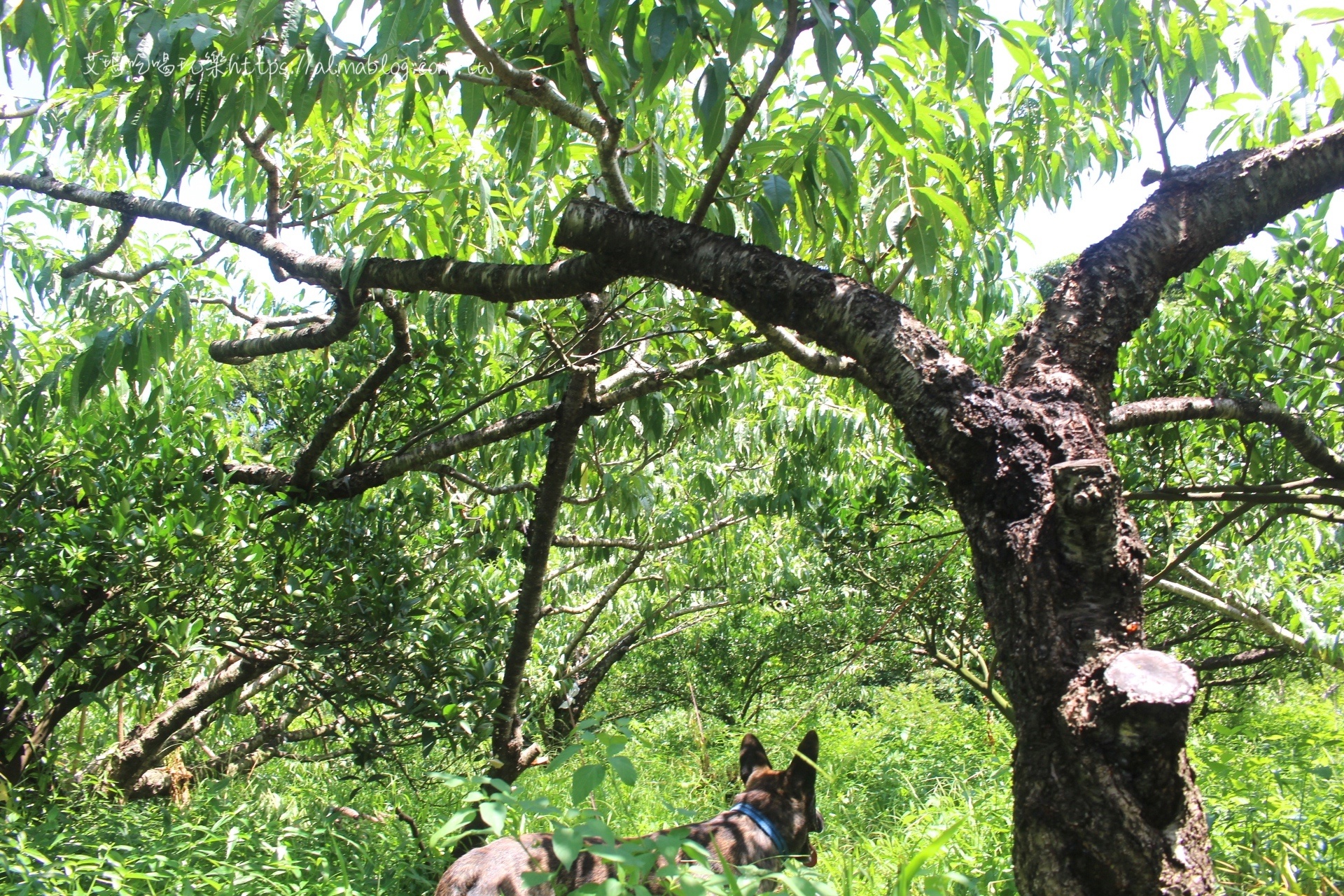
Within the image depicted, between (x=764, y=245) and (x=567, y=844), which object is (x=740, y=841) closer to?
(x=567, y=844)

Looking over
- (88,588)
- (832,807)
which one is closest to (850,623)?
(832,807)

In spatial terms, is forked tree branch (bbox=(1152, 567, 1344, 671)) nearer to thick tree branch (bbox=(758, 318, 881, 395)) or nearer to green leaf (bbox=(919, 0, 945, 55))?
thick tree branch (bbox=(758, 318, 881, 395))

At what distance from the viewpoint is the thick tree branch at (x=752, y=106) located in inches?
62.9

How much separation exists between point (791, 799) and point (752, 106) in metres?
2.22

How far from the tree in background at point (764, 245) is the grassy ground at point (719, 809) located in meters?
0.49

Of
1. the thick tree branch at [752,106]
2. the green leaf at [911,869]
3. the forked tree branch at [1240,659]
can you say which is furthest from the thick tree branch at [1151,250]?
the forked tree branch at [1240,659]

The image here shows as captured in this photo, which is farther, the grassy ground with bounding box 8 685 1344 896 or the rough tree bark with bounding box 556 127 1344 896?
the grassy ground with bounding box 8 685 1344 896

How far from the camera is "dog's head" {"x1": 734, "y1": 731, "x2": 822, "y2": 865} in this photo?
2883 mm

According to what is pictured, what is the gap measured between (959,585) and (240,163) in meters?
4.94

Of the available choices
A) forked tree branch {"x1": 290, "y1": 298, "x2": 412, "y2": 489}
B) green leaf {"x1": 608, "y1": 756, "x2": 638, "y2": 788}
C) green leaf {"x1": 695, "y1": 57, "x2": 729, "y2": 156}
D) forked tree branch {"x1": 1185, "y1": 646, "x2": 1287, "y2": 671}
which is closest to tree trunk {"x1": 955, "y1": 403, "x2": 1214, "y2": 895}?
green leaf {"x1": 608, "y1": 756, "x2": 638, "y2": 788}

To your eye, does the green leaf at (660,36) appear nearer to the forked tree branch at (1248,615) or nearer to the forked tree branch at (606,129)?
the forked tree branch at (606,129)

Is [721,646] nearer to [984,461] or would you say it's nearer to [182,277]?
[182,277]

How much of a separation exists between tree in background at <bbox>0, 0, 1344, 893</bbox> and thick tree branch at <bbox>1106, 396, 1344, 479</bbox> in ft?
0.03

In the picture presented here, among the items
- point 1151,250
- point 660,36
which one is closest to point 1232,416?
point 1151,250
